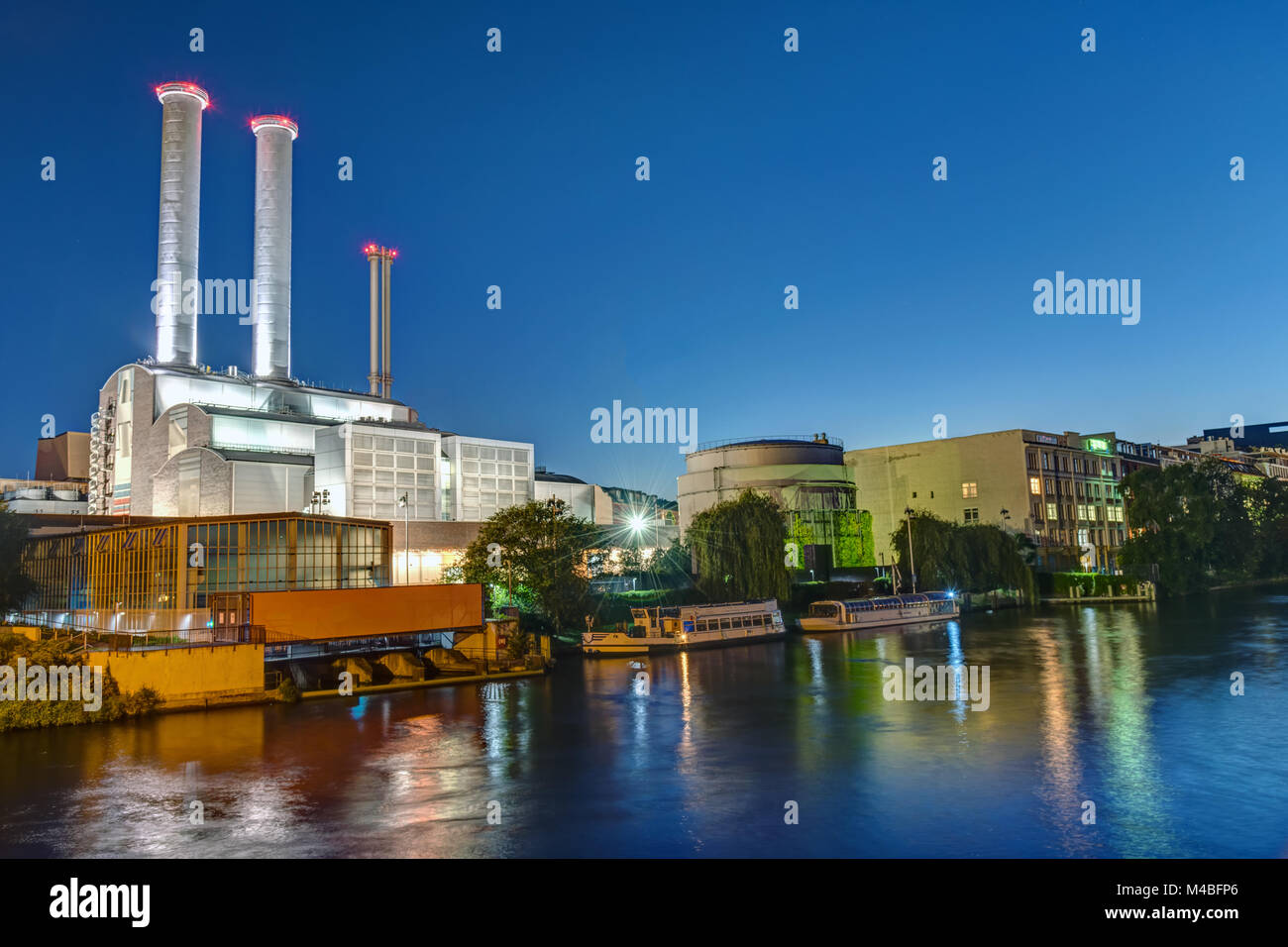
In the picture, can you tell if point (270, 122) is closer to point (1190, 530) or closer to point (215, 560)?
point (215, 560)

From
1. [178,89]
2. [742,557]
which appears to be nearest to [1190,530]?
[742,557]

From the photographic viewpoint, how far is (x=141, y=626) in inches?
1476

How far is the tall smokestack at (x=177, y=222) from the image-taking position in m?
86.0

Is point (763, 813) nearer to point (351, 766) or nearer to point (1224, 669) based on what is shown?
point (351, 766)

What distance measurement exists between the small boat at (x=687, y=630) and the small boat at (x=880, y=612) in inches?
229

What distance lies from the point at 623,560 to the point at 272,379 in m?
43.3

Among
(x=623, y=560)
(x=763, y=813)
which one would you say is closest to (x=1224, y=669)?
(x=763, y=813)

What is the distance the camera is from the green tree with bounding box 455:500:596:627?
57312mm

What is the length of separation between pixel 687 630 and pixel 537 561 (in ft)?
34.4

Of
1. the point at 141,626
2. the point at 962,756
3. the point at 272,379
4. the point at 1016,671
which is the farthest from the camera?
→ the point at 272,379

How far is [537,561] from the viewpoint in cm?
5759

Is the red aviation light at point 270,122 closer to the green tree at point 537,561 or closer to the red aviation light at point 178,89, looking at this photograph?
the red aviation light at point 178,89
